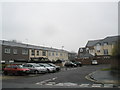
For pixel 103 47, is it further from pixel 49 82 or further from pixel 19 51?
pixel 49 82

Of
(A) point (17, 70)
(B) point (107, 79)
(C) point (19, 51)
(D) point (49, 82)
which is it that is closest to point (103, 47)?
(C) point (19, 51)

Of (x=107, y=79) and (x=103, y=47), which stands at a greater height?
(x=103, y=47)

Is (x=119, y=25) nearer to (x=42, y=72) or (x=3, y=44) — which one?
(x=42, y=72)

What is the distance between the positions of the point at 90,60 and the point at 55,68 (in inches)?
1100

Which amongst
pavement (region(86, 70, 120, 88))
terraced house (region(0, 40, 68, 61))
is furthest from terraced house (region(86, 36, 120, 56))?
pavement (region(86, 70, 120, 88))

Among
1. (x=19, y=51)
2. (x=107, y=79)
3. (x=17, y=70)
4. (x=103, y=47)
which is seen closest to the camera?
(x=107, y=79)

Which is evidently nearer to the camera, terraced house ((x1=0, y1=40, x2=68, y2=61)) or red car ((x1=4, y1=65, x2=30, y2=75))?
red car ((x1=4, y1=65, x2=30, y2=75))

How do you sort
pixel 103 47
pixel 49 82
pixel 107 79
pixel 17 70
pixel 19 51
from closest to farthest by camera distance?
pixel 49 82 < pixel 107 79 < pixel 17 70 < pixel 19 51 < pixel 103 47

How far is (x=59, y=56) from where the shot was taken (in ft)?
227

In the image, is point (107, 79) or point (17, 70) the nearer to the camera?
point (107, 79)

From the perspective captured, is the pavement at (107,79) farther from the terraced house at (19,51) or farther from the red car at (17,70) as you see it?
the terraced house at (19,51)

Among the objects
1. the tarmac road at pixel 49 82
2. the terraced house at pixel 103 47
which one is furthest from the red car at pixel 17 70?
the terraced house at pixel 103 47

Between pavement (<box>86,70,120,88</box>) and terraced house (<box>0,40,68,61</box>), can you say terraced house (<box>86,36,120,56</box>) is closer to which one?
terraced house (<box>0,40,68,61</box>)

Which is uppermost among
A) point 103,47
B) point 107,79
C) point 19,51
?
point 103,47
